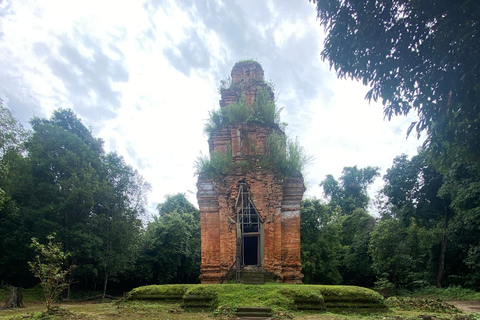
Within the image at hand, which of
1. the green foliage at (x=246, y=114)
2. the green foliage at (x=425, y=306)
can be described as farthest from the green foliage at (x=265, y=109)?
the green foliage at (x=425, y=306)

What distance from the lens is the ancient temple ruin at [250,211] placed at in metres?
12.2

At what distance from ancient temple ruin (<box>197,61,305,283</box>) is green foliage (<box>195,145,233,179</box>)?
0.20 ft

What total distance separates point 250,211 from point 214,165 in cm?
245

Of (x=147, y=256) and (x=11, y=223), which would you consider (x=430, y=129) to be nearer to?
(x=11, y=223)

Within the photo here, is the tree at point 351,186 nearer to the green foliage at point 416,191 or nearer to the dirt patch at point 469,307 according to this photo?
the green foliage at point 416,191

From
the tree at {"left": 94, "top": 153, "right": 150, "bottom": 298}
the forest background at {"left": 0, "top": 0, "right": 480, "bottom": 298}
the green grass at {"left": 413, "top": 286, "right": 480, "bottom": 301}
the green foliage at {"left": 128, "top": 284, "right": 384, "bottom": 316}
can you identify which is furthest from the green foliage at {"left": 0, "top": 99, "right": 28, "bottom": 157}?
the green grass at {"left": 413, "top": 286, "right": 480, "bottom": 301}

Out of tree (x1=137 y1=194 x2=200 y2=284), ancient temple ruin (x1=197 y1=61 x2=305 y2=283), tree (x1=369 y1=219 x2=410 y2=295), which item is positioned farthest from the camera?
tree (x1=137 y1=194 x2=200 y2=284)

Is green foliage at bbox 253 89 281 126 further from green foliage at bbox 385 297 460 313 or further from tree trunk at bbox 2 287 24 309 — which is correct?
tree trunk at bbox 2 287 24 309

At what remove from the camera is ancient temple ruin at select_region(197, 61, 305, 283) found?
40.1 feet

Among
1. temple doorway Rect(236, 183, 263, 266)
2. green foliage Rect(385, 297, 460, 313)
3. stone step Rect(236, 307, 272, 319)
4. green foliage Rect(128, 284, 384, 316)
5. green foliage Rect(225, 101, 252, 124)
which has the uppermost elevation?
green foliage Rect(225, 101, 252, 124)

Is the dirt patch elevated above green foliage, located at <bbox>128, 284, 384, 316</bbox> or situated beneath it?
situated beneath

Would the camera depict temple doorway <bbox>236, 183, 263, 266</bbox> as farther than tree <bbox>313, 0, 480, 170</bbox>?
Yes

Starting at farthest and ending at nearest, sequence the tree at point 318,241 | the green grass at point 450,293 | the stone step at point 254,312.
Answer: the tree at point 318,241, the green grass at point 450,293, the stone step at point 254,312

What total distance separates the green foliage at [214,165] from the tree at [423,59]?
25.4 ft
